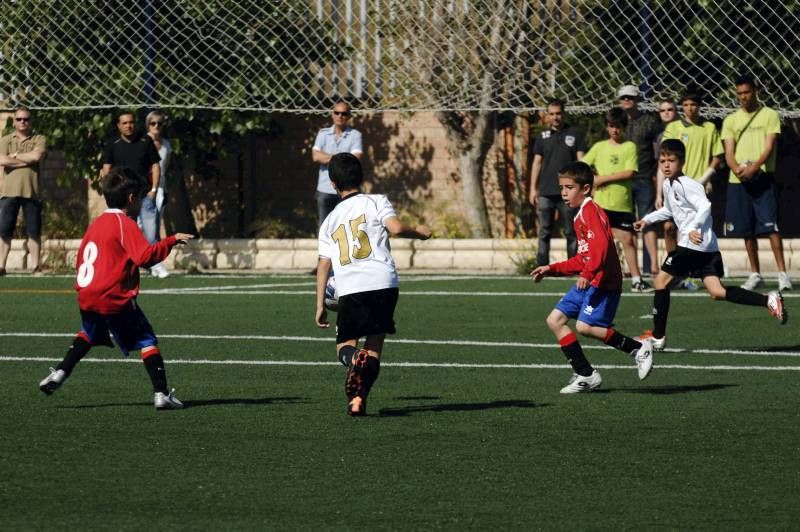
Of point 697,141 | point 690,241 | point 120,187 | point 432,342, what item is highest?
point 697,141

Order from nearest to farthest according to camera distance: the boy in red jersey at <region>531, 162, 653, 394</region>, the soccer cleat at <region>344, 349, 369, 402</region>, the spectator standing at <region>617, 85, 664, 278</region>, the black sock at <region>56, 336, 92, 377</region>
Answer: the soccer cleat at <region>344, 349, 369, 402</region> < the black sock at <region>56, 336, 92, 377</region> < the boy in red jersey at <region>531, 162, 653, 394</region> < the spectator standing at <region>617, 85, 664, 278</region>

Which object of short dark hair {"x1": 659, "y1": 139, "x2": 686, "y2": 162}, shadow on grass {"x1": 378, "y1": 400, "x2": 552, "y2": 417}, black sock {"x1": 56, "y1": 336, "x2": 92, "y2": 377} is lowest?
shadow on grass {"x1": 378, "y1": 400, "x2": 552, "y2": 417}

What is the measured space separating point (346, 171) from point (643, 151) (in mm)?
8240

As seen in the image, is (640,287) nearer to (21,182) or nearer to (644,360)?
(644,360)

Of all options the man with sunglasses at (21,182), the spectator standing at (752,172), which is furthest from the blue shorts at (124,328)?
the man with sunglasses at (21,182)

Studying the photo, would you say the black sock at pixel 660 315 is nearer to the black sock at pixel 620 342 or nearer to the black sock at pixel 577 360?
the black sock at pixel 620 342

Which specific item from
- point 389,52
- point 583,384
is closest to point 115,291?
point 583,384

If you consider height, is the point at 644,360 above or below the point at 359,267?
below

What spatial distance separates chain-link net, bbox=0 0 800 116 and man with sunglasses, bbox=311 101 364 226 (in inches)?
30.3

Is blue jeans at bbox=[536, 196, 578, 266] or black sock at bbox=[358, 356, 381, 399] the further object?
blue jeans at bbox=[536, 196, 578, 266]

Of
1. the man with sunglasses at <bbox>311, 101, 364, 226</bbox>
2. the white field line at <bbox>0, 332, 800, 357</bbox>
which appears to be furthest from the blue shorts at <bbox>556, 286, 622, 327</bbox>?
the man with sunglasses at <bbox>311, 101, 364, 226</bbox>

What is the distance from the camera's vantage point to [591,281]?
9.41m

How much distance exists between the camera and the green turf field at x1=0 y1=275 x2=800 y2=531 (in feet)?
20.0

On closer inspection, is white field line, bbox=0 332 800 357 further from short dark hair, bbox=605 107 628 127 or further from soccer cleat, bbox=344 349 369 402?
short dark hair, bbox=605 107 628 127
